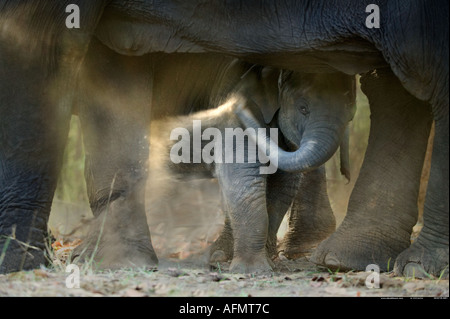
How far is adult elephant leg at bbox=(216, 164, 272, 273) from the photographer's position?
544 centimetres

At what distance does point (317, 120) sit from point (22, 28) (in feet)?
5.42

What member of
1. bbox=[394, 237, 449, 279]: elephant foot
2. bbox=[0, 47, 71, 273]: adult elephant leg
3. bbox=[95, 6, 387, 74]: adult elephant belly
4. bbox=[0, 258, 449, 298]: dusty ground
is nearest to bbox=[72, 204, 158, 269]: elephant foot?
bbox=[0, 258, 449, 298]: dusty ground

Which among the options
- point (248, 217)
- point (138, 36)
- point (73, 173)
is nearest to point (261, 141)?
point (248, 217)

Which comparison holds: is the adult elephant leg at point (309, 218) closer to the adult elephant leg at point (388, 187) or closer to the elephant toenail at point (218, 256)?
the elephant toenail at point (218, 256)

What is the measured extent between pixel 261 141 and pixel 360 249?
0.81m

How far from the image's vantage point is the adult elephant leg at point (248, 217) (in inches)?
214

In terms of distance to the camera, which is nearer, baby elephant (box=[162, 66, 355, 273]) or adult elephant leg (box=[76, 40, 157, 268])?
baby elephant (box=[162, 66, 355, 273])

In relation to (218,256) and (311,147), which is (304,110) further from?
(218,256)

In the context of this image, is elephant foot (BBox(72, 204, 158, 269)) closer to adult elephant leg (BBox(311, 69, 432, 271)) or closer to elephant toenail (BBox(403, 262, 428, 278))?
adult elephant leg (BBox(311, 69, 432, 271))

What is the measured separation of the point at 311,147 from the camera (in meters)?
5.28

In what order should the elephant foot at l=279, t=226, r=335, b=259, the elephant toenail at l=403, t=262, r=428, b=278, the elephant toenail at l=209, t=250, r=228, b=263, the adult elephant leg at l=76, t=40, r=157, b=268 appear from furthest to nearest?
the elephant foot at l=279, t=226, r=335, b=259, the elephant toenail at l=209, t=250, r=228, b=263, the adult elephant leg at l=76, t=40, r=157, b=268, the elephant toenail at l=403, t=262, r=428, b=278

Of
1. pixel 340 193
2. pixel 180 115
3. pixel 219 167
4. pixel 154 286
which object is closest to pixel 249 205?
pixel 219 167

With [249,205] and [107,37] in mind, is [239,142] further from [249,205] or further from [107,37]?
[107,37]

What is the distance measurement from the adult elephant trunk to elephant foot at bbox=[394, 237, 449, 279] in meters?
0.69
